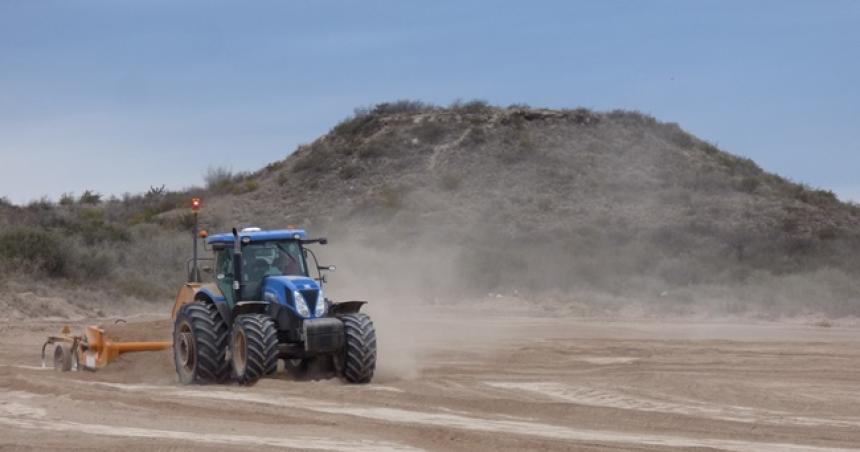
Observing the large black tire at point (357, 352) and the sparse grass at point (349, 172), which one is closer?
the large black tire at point (357, 352)

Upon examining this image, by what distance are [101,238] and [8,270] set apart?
7.10 m

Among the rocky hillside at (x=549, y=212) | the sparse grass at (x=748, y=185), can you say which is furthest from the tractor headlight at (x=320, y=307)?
the sparse grass at (x=748, y=185)

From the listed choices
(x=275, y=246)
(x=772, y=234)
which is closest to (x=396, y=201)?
(x=772, y=234)

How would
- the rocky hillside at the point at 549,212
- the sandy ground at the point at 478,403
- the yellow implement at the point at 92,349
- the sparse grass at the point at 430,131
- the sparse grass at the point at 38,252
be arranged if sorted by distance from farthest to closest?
the sparse grass at the point at 430,131 → the rocky hillside at the point at 549,212 → the sparse grass at the point at 38,252 → the yellow implement at the point at 92,349 → the sandy ground at the point at 478,403

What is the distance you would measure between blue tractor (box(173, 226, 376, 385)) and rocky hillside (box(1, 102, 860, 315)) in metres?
11.3

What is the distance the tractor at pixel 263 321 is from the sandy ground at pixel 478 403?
1.39 feet

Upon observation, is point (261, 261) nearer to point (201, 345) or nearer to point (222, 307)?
point (222, 307)

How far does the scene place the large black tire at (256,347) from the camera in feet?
52.5

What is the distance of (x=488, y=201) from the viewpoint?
179 feet

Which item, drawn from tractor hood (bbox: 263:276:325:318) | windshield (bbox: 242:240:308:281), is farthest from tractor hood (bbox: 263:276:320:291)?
windshield (bbox: 242:240:308:281)

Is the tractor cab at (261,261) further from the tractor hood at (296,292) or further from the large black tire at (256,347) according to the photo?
the large black tire at (256,347)

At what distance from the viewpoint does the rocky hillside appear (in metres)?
→ 39.5

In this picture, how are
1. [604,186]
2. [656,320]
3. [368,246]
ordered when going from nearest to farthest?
[656,320]
[368,246]
[604,186]

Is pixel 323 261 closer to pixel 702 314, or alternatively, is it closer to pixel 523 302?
pixel 523 302
